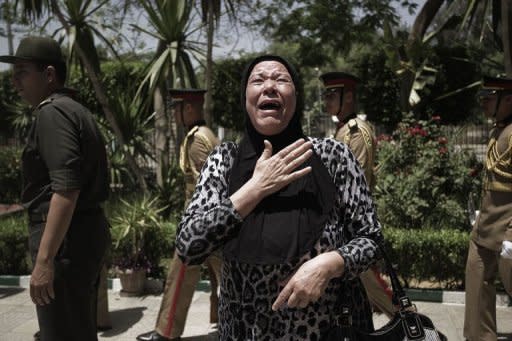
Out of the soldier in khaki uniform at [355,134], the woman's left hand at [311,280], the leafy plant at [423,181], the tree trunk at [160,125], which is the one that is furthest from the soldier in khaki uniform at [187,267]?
the tree trunk at [160,125]

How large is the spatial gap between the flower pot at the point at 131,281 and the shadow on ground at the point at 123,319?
38cm

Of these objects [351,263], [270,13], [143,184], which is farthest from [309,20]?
[351,263]

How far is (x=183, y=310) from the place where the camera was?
4.61 meters

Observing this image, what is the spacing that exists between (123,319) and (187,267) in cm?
123

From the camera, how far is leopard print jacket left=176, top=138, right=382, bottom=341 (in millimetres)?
1985

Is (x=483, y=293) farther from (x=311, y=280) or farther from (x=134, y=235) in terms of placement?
(x=134, y=235)

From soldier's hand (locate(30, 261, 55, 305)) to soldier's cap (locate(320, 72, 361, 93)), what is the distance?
303 centimetres

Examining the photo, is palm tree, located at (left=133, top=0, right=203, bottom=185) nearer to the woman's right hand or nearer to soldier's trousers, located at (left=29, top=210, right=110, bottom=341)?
soldier's trousers, located at (left=29, top=210, right=110, bottom=341)

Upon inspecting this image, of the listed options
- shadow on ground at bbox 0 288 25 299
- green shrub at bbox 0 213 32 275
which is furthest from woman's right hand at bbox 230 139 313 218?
green shrub at bbox 0 213 32 275

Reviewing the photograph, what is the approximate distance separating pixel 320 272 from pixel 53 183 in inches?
55.0

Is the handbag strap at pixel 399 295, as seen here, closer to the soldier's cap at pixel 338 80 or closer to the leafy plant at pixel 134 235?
the soldier's cap at pixel 338 80

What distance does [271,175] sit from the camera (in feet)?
6.47

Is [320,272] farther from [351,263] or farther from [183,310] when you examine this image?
[183,310]

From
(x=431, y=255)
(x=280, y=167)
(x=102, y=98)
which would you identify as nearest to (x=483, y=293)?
(x=431, y=255)
